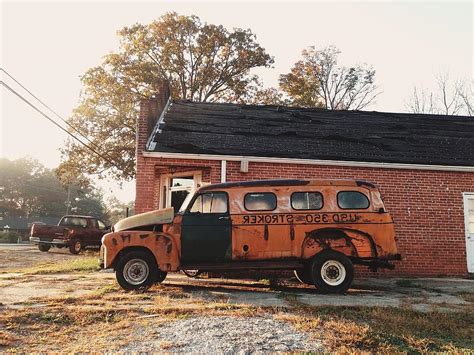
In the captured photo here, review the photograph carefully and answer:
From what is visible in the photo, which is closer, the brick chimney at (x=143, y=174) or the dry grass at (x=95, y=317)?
the dry grass at (x=95, y=317)

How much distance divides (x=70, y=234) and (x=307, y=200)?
631 inches

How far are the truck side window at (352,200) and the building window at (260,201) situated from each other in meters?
1.30

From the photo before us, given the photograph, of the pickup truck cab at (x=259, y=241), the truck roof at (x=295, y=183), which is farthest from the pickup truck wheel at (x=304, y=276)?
the truck roof at (x=295, y=183)

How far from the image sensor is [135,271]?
7906 mm

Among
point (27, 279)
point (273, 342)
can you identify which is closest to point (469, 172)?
point (273, 342)

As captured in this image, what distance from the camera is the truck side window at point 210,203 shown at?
8.12 m

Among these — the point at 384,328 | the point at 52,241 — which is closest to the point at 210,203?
the point at 384,328

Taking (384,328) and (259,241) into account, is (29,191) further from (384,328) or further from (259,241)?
(384,328)

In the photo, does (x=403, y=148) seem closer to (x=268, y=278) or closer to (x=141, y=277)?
(x=268, y=278)

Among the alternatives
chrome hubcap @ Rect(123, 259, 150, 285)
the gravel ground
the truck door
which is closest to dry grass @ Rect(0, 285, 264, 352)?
the gravel ground

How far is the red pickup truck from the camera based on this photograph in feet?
68.1

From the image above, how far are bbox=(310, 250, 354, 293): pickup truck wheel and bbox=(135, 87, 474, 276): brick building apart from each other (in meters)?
3.67

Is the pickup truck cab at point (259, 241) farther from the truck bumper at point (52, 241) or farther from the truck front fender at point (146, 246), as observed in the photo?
the truck bumper at point (52, 241)

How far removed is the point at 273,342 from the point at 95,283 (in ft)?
18.2
